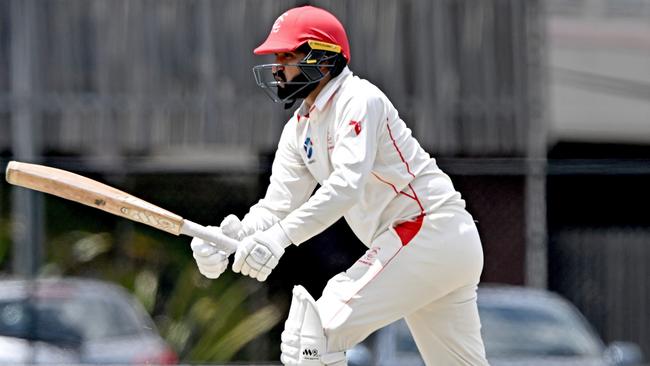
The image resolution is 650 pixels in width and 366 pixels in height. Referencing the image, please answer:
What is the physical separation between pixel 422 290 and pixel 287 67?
1.00m

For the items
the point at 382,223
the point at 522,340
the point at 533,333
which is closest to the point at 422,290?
the point at 382,223

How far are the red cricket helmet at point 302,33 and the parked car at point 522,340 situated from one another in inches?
176

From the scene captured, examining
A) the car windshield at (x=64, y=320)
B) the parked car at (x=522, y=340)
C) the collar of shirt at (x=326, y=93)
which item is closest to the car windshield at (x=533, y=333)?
the parked car at (x=522, y=340)

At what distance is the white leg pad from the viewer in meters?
5.20

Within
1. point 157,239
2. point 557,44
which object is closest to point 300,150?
point 157,239

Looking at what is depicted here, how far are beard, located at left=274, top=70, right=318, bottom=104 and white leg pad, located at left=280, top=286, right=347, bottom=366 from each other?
777 mm

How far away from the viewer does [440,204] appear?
5512mm

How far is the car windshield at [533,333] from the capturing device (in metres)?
9.98

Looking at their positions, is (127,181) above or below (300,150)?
below

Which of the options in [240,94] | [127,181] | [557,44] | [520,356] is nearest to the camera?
[520,356]

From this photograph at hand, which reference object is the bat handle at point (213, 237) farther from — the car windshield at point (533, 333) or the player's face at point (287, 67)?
the car windshield at point (533, 333)

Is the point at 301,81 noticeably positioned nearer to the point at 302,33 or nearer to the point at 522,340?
the point at 302,33

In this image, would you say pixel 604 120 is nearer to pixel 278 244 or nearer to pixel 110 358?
pixel 110 358

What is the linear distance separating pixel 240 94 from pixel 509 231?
5.62 metres
